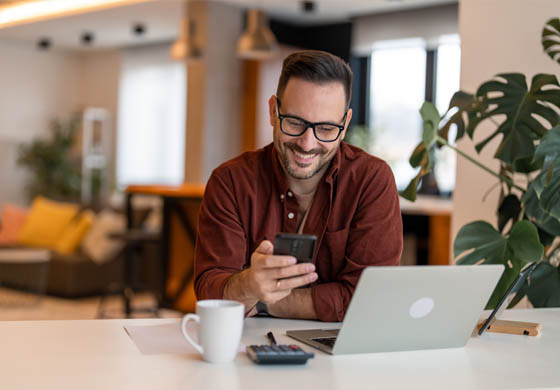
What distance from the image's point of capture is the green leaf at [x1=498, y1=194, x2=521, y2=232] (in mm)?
2469

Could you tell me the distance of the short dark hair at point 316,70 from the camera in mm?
1764

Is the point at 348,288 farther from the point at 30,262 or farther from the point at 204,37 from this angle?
the point at 204,37

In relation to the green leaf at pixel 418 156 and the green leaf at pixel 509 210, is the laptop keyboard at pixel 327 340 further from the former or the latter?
the green leaf at pixel 509 210

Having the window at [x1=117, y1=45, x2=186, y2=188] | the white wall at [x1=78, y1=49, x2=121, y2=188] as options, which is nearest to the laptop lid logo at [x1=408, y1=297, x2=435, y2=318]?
the window at [x1=117, y1=45, x2=186, y2=188]

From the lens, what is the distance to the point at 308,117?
1.74 meters

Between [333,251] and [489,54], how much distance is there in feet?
4.99

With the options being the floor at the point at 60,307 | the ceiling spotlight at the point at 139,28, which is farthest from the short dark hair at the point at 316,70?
the ceiling spotlight at the point at 139,28

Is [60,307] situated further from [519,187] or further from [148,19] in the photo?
[519,187]

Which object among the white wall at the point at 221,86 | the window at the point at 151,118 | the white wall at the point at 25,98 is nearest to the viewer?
the white wall at the point at 221,86

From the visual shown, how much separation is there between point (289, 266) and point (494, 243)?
1068mm

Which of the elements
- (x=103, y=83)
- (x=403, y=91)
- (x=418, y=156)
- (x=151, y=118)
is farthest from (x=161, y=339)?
(x=103, y=83)

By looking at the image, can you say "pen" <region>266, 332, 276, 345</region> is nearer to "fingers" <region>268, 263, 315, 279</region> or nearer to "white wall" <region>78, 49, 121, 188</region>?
"fingers" <region>268, 263, 315, 279</region>

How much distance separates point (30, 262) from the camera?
6.05 m

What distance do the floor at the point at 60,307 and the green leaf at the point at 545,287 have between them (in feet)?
11.1
